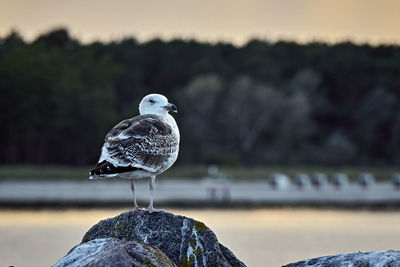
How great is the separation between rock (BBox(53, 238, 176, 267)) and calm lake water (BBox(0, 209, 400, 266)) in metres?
16.2

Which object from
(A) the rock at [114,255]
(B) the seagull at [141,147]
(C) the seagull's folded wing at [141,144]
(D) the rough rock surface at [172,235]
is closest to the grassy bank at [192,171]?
(B) the seagull at [141,147]

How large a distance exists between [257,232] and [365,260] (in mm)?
28060

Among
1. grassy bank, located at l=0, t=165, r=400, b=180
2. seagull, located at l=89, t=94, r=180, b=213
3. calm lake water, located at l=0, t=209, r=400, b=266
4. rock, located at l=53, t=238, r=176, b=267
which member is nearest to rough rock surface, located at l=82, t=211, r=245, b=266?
seagull, located at l=89, t=94, r=180, b=213

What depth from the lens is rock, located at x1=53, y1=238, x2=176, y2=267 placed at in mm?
7957

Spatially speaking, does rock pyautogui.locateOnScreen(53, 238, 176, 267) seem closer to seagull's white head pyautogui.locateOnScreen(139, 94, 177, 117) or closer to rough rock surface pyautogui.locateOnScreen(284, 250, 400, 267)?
rough rock surface pyautogui.locateOnScreen(284, 250, 400, 267)

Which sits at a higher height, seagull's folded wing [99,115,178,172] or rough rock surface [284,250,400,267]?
seagull's folded wing [99,115,178,172]

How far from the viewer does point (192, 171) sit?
216 ft

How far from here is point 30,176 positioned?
200 feet

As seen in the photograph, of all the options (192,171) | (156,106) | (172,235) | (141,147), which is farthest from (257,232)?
(192,171)

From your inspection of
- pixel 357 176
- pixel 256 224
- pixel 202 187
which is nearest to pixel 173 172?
pixel 202 187

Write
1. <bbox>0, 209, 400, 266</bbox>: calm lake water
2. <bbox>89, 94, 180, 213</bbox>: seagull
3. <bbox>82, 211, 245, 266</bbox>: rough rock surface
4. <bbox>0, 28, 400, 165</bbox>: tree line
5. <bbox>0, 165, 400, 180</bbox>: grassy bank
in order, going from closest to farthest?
<bbox>89, 94, 180, 213</bbox>: seagull, <bbox>82, 211, 245, 266</bbox>: rough rock surface, <bbox>0, 209, 400, 266</bbox>: calm lake water, <bbox>0, 165, 400, 180</bbox>: grassy bank, <bbox>0, 28, 400, 165</bbox>: tree line

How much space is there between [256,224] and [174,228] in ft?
103

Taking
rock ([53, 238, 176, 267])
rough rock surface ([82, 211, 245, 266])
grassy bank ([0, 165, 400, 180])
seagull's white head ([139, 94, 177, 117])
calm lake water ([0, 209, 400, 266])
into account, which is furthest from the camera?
grassy bank ([0, 165, 400, 180])

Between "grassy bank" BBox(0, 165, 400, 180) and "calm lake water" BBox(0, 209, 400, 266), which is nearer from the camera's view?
"calm lake water" BBox(0, 209, 400, 266)
